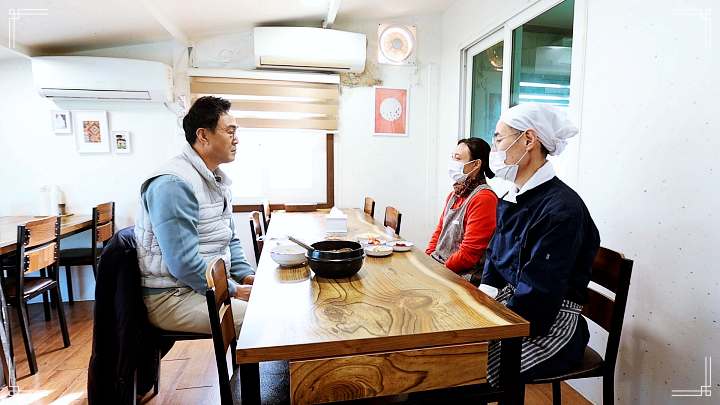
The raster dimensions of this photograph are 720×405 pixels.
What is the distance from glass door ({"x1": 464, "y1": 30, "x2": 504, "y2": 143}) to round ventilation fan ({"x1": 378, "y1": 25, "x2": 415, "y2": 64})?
567 mm

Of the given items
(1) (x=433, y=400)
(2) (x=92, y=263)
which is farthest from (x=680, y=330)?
(2) (x=92, y=263)

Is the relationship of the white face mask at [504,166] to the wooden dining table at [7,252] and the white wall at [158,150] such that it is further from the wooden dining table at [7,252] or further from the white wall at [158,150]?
the wooden dining table at [7,252]

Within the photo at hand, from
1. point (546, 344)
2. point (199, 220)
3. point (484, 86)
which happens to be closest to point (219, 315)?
point (199, 220)

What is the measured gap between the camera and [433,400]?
0.92 m

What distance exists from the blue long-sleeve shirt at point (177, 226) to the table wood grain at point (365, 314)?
0.31 metres

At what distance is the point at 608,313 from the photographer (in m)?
1.27

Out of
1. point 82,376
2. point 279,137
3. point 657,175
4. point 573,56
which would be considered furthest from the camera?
point 279,137

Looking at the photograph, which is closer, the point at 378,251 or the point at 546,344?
the point at 546,344

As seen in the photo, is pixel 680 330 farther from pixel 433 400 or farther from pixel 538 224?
pixel 433 400

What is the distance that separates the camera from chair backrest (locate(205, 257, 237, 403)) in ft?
3.12

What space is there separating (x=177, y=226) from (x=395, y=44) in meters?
2.77

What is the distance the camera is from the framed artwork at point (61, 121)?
304 centimetres

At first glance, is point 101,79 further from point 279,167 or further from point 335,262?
point 335,262

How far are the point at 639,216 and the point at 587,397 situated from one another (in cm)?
95
